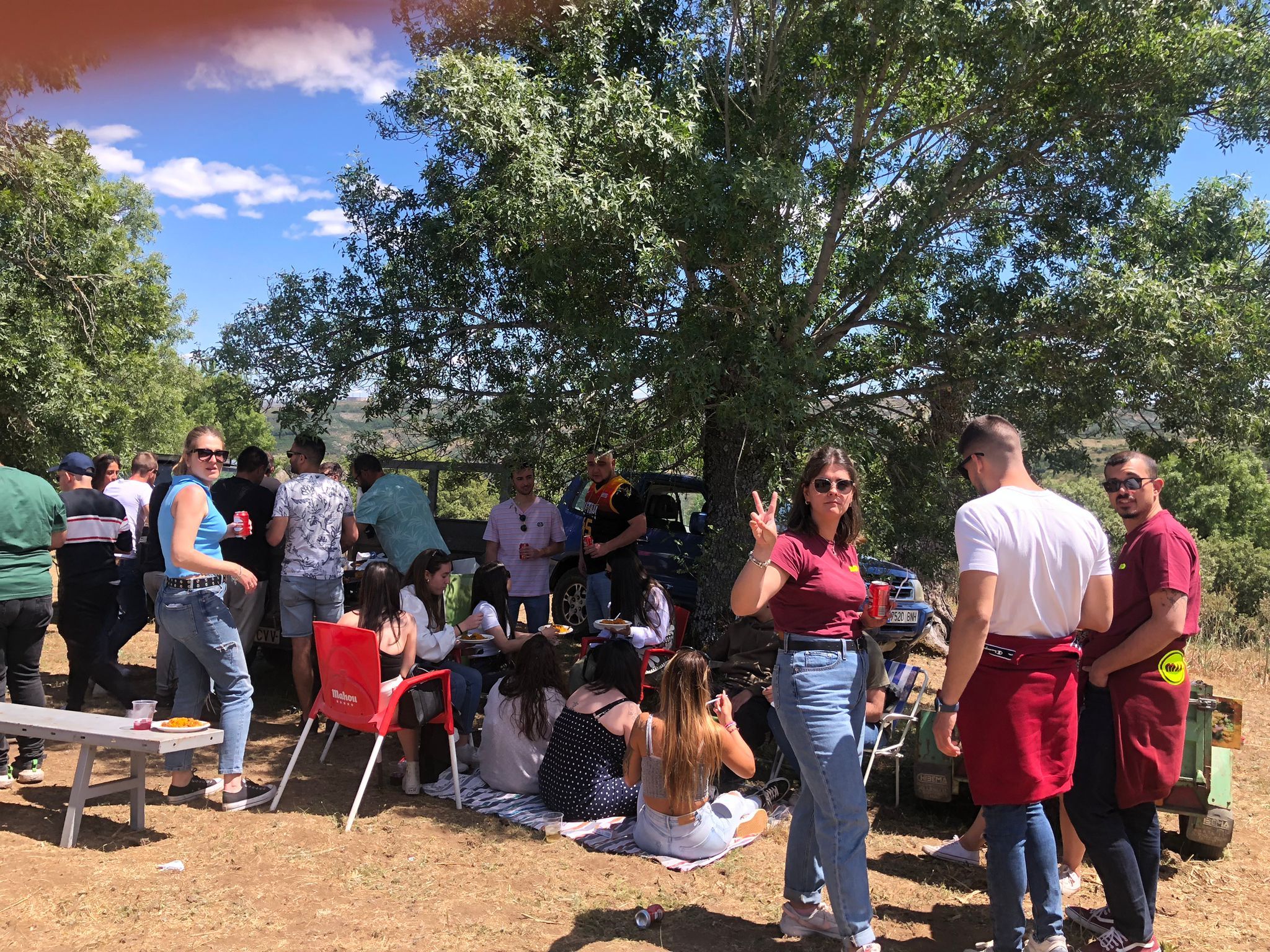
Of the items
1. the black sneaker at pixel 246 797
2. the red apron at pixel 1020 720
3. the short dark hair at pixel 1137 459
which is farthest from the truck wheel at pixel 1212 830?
the black sneaker at pixel 246 797

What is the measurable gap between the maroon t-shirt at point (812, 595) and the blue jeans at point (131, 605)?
5.13 m

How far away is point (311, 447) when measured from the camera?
6156mm

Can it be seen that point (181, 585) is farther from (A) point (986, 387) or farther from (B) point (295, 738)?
(A) point (986, 387)

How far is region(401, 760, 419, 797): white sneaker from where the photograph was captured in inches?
207

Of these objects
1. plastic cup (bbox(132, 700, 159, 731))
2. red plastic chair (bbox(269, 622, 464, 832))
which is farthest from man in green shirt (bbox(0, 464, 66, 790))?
red plastic chair (bbox(269, 622, 464, 832))

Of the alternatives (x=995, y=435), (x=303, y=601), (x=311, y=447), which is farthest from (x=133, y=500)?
(x=995, y=435)

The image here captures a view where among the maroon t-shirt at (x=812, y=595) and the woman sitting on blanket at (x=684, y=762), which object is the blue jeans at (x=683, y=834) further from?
the maroon t-shirt at (x=812, y=595)

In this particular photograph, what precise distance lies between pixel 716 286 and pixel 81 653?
189 inches

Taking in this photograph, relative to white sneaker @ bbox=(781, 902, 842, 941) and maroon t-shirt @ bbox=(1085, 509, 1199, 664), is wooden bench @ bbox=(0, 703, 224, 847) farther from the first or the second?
maroon t-shirt @ bbox=(1085, 509, 1199, 664)

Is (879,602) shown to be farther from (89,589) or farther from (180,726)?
(89,589)

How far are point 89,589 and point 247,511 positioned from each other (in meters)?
1.04

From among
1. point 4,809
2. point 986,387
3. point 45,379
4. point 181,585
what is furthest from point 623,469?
point 45,379

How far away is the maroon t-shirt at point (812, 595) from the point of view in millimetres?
3252

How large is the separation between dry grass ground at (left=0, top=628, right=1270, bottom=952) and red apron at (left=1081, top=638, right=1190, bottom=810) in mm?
853
